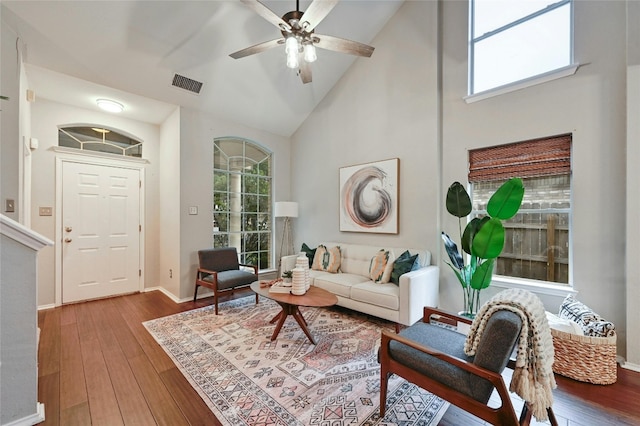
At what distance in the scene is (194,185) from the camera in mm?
4199

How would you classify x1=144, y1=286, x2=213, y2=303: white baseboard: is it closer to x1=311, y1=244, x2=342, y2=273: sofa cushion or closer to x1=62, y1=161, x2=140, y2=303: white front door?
x1=62, y1=161, x2=140, y2=303: white front door

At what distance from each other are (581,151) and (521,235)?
3.30 feet

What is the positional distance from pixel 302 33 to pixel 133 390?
326 centimetres

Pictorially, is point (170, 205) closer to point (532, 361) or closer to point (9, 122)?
point (9, 122)

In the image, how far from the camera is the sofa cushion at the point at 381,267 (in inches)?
133

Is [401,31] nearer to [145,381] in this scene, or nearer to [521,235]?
[521,235]

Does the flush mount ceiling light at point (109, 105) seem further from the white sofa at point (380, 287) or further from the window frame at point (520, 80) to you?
the window frame at point (520, 80)

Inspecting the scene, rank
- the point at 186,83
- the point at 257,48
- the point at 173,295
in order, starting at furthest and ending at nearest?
the point at 173,295 → the point at 186,83 → the point at 257,48

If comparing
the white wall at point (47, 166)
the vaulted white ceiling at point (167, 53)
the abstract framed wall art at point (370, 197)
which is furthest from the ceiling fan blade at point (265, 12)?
the white wall at point (47, 166)

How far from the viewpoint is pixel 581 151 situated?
8.48 ft

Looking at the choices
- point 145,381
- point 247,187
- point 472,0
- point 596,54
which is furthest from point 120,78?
point 596,54

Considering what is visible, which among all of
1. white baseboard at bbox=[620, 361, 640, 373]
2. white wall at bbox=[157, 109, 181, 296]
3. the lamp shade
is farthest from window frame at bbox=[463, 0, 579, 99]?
white wall at bbox=[157, 109, 181, 296]

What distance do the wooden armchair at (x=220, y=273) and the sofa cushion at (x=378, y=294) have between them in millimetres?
1612

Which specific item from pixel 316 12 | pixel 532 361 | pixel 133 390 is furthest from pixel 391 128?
pixel 133 390
